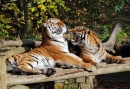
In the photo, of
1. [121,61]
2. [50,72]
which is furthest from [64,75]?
[121,61]

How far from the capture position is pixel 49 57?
16.4 ft

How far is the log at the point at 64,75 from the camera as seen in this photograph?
13.9 feet

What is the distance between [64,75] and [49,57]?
1.86ft

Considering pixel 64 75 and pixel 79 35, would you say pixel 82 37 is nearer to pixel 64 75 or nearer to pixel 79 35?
pixel 79 35

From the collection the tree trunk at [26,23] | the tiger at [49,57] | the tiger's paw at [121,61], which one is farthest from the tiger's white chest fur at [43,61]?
the tree trunk at [26,23]

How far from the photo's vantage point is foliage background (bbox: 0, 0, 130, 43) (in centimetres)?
913

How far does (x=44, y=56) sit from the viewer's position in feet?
16.4

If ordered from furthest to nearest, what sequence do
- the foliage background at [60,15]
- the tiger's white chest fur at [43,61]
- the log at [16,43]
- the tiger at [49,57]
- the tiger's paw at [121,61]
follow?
the foliage background at [60,15]
the log at [16,43]
the tiger's paw at [121,61]
the tiger's white chest fur at [43,61]
the tiger at [49,57]

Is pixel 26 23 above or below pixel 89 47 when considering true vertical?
above

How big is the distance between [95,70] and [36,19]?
521 centimetres

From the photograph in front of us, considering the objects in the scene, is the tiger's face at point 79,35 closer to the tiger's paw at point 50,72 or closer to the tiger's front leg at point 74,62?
the tiger's front leg at point 74,62

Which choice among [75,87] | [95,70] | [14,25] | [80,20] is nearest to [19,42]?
[75,87]

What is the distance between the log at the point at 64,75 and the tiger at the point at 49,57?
65 millimetres

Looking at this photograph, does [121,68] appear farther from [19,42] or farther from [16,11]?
[16,11]
